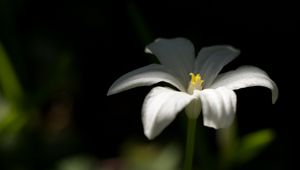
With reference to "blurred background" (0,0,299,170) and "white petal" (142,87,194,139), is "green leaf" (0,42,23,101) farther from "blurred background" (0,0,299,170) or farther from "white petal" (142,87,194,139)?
"white petal" (142,87,194,139)

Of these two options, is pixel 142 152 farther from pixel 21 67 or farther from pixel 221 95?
pixel 221 95

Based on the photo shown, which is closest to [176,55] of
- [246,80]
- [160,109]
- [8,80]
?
[246,80]

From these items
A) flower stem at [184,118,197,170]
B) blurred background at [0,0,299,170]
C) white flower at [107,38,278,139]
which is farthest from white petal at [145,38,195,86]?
blurred background at [0,0,299,170]

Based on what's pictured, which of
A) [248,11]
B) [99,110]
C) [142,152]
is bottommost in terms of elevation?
[142,152]

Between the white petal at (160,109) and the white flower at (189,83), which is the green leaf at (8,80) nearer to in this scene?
the white flower at (189,83)

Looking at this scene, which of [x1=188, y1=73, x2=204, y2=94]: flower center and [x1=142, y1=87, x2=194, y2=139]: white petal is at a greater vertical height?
[x1=142, y1=87, x2=194, y2=139]: white petal

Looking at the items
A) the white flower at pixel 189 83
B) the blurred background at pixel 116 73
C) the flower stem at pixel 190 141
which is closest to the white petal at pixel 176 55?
the white flower at pixel 189 83

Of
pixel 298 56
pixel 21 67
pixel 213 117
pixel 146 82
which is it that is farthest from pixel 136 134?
pixel 213 117
